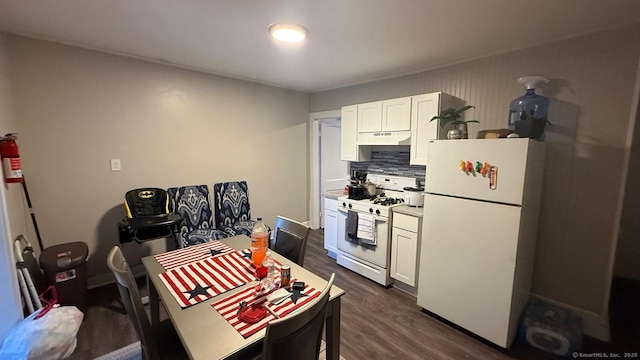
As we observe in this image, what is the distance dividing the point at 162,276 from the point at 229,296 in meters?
0.49

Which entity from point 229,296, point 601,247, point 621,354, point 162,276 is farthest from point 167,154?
point 621,354

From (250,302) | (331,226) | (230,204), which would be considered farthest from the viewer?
(331,226)

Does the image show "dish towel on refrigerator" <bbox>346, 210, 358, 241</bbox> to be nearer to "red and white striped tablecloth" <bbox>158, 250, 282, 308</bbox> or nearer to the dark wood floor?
the dark wood floor

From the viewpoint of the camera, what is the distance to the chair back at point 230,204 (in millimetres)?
3344

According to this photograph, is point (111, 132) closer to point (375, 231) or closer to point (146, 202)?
point (146, 202)

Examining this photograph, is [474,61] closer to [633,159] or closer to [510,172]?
[510,172]

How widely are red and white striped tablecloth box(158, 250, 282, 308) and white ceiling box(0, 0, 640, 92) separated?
1.68 m

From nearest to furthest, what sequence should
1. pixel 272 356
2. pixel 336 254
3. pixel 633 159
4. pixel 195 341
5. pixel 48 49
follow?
pixel 272 356
pixel 195 341
pixel 48 49
pixel 633 159
pixel 336 254

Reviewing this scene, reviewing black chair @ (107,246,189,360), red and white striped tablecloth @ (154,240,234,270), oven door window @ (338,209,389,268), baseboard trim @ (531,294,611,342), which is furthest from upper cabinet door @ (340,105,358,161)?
black chair @ (107,246,189,360)

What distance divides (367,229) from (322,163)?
75.2 inches

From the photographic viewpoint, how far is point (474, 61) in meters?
2.64

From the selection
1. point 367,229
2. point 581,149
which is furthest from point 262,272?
point 581,149

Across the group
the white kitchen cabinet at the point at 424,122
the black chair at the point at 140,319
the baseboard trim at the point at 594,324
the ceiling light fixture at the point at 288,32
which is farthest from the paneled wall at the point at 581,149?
the black chair at the point at 140,319

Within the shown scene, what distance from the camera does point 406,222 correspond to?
8.66 ft
